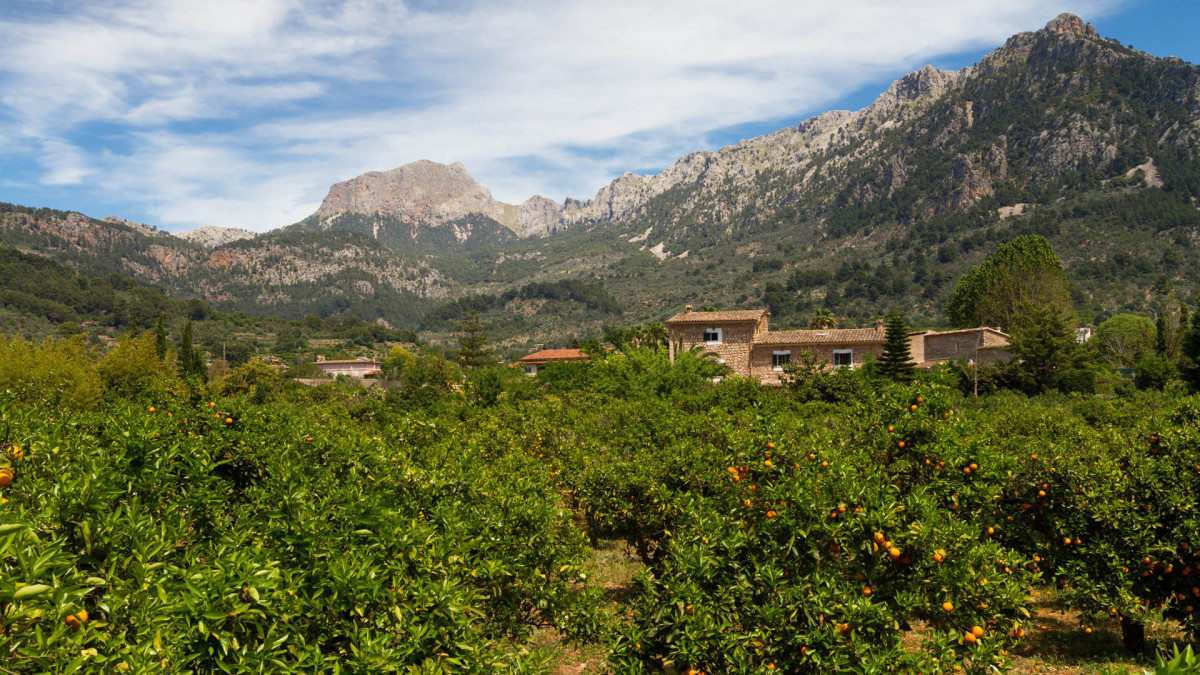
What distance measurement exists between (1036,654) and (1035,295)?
49150mm

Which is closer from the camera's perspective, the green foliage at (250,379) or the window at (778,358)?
the window at (778,358)

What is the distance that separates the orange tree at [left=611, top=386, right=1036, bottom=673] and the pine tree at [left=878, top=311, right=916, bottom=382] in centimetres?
3072

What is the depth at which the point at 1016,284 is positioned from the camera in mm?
48594

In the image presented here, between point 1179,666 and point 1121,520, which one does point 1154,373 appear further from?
point 1179,666

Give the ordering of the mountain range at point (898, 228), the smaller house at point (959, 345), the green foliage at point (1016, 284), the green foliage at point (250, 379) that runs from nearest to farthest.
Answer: the smaller house at point (959, 345) → the green foliage at point (250, 379) → the green foliage at point (1016, 284) → the mountain range at point (898, 228)

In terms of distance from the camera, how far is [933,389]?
5996mm

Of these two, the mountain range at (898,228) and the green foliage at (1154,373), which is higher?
Result: the mountain range at (898,228)

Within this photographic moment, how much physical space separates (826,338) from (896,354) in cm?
606

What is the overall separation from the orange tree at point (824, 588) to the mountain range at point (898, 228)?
9110cm

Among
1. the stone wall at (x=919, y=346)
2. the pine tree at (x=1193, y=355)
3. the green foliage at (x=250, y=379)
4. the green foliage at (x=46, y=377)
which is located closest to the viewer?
the green foliage at (x=46, y=377)

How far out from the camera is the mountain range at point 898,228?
99.4 m

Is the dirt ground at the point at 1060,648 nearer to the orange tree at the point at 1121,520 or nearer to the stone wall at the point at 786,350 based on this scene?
the orange tree at the point at 1121,520

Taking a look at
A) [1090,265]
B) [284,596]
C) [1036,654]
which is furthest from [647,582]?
[1090,265]

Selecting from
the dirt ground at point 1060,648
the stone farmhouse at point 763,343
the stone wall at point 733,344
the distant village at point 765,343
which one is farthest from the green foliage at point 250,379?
the dirt ground at point 1060,648
